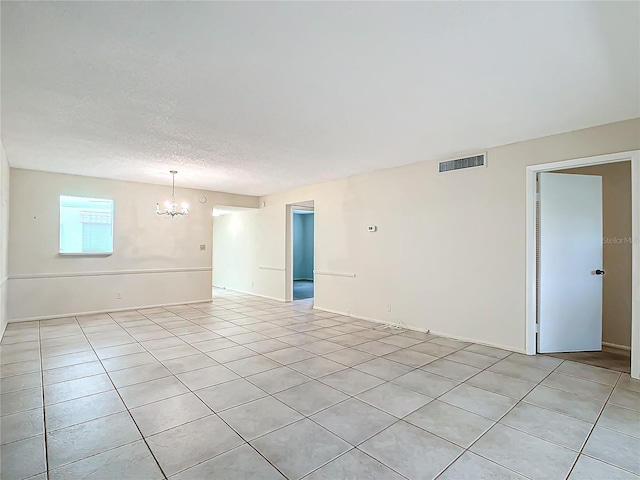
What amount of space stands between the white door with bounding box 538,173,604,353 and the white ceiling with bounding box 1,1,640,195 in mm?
974

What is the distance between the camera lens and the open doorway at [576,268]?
4070mm

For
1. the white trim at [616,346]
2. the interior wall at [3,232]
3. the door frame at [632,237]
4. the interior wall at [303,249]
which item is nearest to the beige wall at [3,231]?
the interior wall at [3,232]

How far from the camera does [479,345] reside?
4359 mm

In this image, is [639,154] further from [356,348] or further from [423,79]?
[356,348]

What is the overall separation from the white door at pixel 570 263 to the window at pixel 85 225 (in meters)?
7.38

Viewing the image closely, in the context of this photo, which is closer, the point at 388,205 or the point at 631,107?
the point at 631,107

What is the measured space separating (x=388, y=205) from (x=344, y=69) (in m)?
3.32

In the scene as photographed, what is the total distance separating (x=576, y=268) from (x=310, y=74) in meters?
4.09

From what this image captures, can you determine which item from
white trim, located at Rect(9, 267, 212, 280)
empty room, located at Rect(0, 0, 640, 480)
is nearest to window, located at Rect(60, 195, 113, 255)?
empty room, located at Rect(0, 0, 640, 480)

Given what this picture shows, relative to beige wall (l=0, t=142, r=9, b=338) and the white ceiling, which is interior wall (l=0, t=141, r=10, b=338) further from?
the white ceiling

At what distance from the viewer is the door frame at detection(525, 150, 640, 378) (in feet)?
10.9

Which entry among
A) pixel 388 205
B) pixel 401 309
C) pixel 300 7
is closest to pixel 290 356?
pixel 401 309

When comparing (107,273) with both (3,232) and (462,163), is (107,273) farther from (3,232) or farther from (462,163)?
(462,163)

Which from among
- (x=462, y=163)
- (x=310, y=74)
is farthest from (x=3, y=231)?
(x=462, y=163)
